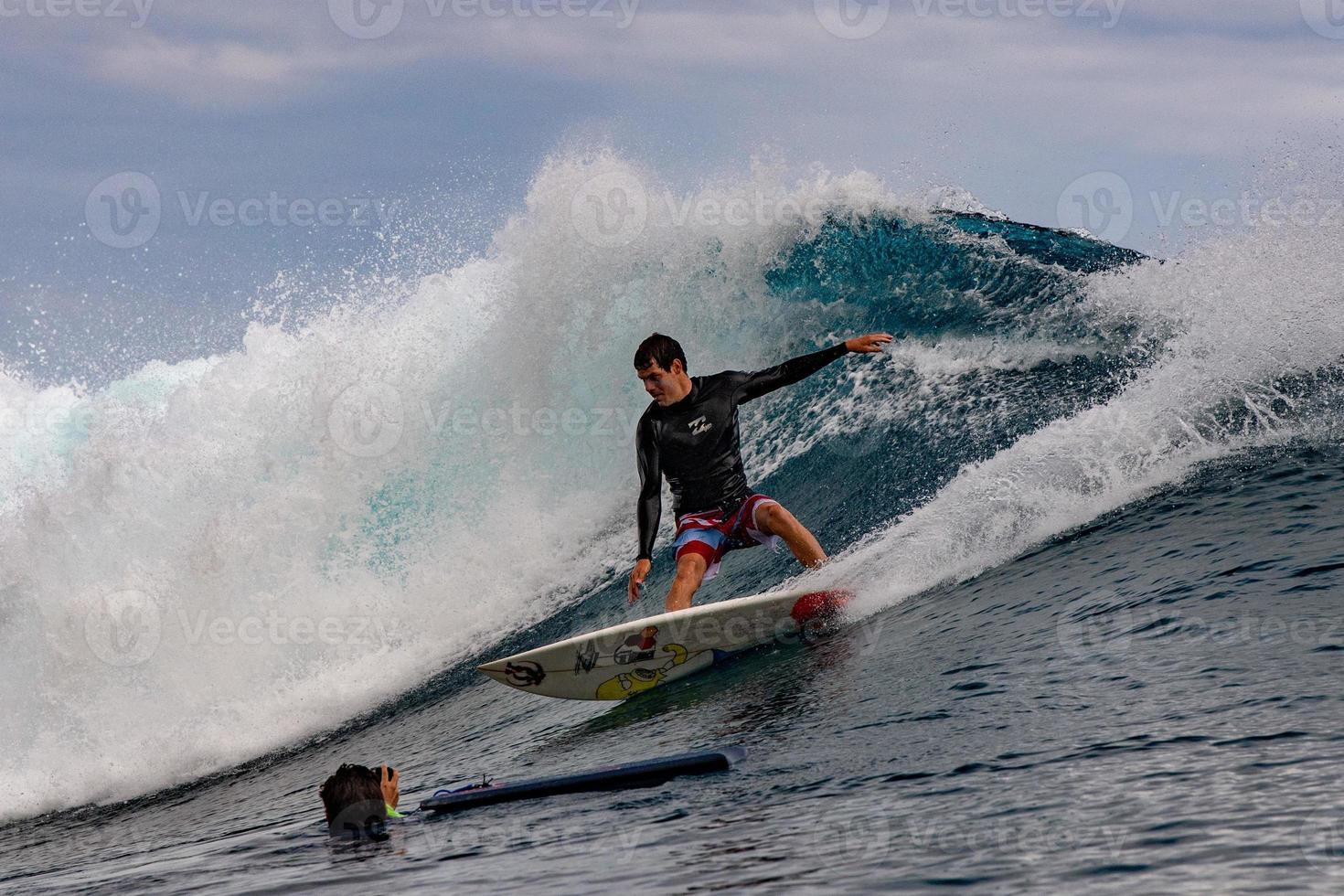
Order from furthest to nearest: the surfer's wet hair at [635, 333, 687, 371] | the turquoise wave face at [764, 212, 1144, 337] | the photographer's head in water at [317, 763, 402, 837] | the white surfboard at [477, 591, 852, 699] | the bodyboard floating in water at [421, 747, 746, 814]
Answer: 1. the turquoise wave face at [764, 212, 1144, 337]
2. the white surfboard at [477, 591, 852, 699]
3. the surfer's wet hair at [635, 333, 687, 371]
4. the photographer's head in water at [317, 763, 402, 837]
5. the bodyboard floating in water at [421, 747, 746, 814]

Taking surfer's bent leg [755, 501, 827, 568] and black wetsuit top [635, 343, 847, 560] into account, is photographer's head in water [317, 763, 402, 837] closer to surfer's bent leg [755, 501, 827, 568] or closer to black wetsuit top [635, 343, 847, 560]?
black wetsuit top [635, 343, 847, 560]

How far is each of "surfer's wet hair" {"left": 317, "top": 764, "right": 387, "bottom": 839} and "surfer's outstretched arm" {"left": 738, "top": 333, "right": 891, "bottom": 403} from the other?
3072 millimetres

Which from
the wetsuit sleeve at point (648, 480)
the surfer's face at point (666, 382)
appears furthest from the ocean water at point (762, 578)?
the surfer's face at point (666, 382)

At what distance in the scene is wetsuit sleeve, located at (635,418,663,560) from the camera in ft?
24.0

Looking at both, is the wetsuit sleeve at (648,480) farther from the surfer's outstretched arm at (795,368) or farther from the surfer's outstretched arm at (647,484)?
the surfer's outstretched arm at (795,368)

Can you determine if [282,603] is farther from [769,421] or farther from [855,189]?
[855,189]

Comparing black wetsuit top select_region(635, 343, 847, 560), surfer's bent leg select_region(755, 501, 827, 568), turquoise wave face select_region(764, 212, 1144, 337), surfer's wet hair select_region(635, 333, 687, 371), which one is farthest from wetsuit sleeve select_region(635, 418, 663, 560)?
turquoise wave face select_region(764, 212, 1144, 337)

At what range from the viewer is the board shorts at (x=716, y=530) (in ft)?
24.2

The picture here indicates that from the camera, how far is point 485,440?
13.7m

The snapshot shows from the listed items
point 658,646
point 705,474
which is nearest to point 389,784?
point 658,646

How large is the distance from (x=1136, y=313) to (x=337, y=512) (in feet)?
25.5

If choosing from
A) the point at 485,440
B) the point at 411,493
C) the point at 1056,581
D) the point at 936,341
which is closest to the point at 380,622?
the point at 411,493

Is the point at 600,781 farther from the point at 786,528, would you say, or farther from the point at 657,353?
the point at 657,353

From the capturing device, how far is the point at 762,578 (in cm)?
936
